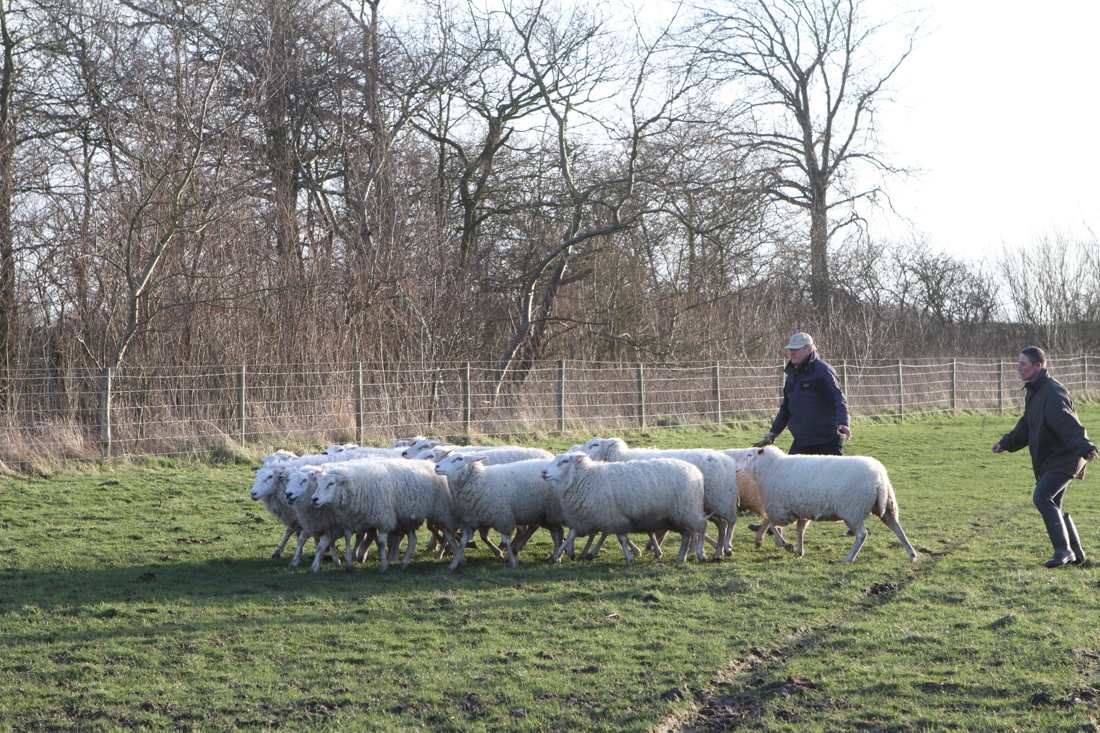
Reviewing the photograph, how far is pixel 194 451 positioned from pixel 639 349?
10.7 meters

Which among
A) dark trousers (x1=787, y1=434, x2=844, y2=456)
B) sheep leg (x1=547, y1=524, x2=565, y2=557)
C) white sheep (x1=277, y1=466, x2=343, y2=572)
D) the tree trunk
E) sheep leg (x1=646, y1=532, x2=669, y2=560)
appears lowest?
sheep leg (x1=646, y1=532, x2=669, y2=560)

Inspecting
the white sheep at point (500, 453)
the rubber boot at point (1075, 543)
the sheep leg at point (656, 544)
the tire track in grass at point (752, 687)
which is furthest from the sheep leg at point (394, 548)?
the rubber boot at point (1075, 543)

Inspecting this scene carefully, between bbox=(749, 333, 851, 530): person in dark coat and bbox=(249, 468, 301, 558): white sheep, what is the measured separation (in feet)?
13.7

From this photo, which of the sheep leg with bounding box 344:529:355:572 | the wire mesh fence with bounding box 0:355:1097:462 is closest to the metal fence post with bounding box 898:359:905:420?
the wire mesh fence with bounding box 0:355:1097:462

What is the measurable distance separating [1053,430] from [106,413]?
11.4m

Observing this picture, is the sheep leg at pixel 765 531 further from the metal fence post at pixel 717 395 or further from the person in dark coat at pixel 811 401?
the metal fence post at pixel 717 395

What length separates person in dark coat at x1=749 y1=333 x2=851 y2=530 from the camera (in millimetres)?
8977

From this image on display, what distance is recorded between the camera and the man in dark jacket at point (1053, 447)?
739 cm

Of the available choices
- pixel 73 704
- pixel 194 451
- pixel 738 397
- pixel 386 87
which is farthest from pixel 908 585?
pixel 386 87

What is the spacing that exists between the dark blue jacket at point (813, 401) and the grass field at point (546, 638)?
3.23ft

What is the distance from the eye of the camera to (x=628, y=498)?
311 inches

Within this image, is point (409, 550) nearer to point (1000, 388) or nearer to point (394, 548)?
point (394, 548)

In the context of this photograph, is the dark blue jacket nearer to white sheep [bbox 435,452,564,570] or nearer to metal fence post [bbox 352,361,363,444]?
white sheep [bbox 435,452,564,570]

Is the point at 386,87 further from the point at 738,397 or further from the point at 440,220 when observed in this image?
the point at 738,397
